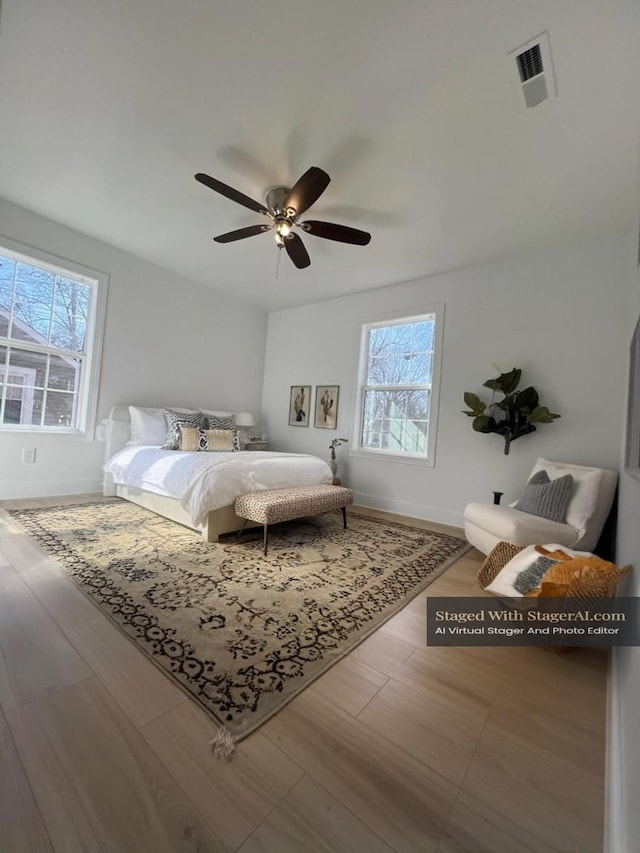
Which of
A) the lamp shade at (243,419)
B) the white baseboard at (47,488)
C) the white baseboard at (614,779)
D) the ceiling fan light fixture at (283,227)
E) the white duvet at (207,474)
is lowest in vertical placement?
the white baseboard at (614,779)

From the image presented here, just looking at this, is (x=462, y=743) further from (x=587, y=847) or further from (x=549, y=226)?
(x=549, y=226)

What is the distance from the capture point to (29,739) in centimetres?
96

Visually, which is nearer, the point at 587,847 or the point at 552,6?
the point at 587,847

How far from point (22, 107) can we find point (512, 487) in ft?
15.5

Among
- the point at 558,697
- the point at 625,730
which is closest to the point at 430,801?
the point at 625,730

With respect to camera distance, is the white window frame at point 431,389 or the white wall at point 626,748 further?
the white window frame at point 431,389

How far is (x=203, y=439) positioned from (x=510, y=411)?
3.12 metres

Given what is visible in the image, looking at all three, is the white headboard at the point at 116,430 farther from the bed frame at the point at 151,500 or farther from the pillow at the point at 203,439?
the pillow at the point at 203,439

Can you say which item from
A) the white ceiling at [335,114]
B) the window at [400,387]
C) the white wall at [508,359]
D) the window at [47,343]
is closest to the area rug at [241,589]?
the white wall at [508,359]

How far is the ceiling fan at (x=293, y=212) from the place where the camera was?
211cm

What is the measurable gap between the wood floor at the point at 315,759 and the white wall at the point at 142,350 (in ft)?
8.50

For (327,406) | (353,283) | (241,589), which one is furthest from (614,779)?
(353,283)

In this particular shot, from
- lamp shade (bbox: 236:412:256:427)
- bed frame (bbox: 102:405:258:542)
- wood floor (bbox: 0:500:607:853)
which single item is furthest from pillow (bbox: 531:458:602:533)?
lamp shade (bbox: 236:412:256:427)

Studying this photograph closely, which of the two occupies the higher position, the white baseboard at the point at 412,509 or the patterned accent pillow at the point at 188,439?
the patterned accent pillow at the point at 188,439
